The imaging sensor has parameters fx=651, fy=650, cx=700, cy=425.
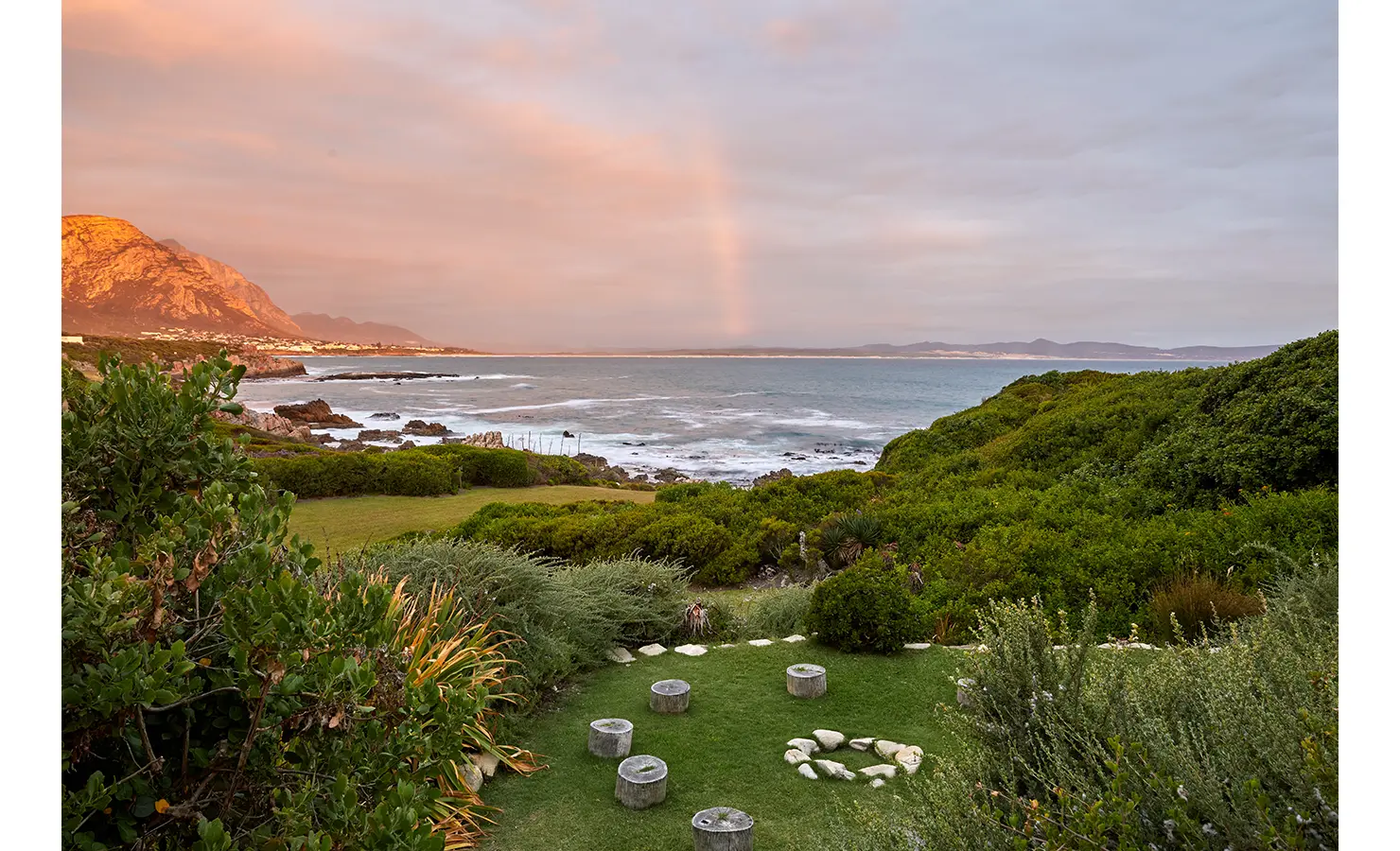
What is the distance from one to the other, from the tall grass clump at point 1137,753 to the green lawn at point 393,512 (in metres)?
8.45

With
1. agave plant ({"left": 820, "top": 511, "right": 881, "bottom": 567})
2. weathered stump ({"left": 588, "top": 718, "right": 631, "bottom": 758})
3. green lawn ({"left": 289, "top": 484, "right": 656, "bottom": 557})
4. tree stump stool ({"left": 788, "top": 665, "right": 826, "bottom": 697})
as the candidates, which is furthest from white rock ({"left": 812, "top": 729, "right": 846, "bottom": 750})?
green lawn ({"left": 289, "top": 484, "right": 656, "bottom": 557})

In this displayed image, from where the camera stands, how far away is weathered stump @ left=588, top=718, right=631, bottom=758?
3863 millimetres

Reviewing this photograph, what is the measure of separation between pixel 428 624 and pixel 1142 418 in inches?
413

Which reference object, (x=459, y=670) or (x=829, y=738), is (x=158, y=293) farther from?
(x=829, y=738)

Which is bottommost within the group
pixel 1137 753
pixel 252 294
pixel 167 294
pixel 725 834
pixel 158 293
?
pixel 725 834

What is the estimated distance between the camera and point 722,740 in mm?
4047

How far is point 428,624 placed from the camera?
411 centimetres

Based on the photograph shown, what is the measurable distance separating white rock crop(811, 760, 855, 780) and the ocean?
1480 centimetres

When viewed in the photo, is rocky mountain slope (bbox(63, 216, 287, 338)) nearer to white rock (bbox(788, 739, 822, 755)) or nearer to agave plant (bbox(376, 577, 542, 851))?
agave plant (bbox(376, 577, 542, 851))

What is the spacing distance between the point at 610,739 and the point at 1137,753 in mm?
2889

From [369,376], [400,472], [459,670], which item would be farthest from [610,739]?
[369,376]

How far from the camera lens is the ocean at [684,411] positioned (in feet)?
111
